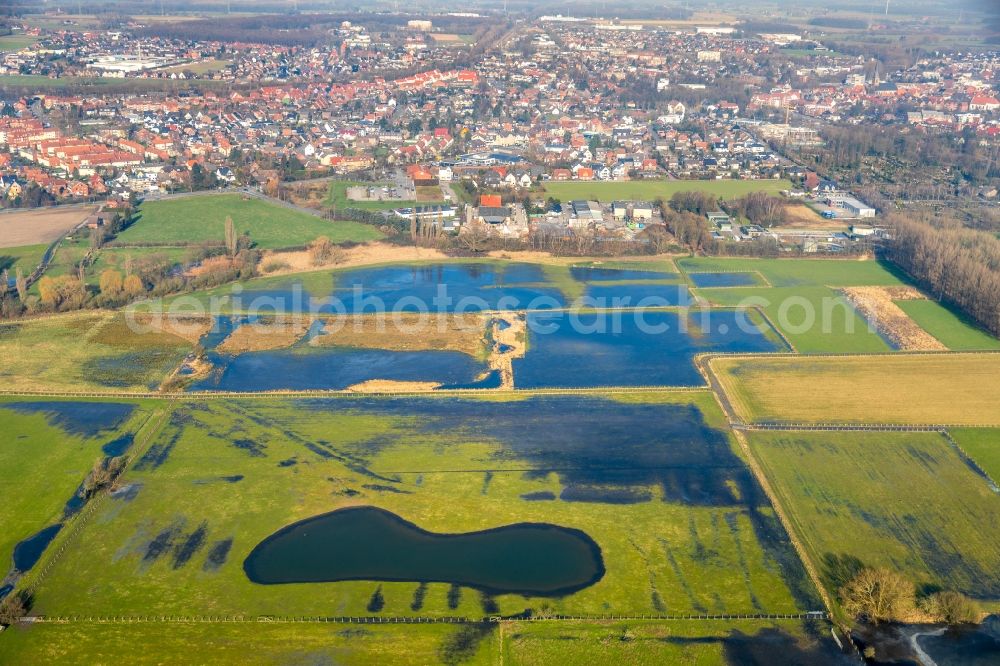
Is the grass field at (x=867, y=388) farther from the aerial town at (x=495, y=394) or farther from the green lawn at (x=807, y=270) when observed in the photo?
the green lawn at (x=807, y=270)

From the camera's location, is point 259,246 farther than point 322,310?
Yes

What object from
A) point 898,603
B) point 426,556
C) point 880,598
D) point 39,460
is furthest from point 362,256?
point 898,603

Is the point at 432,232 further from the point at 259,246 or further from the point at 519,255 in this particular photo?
the point at 259,246

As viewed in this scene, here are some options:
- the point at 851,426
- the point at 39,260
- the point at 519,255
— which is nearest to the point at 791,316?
the point at 851,426

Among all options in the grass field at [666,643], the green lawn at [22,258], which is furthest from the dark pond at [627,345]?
the green lawn at [22,258]

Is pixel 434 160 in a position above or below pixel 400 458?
above

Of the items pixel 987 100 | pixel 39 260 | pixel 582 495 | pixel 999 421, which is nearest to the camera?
pixel 582 495

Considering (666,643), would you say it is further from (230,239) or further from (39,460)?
(230,239)
